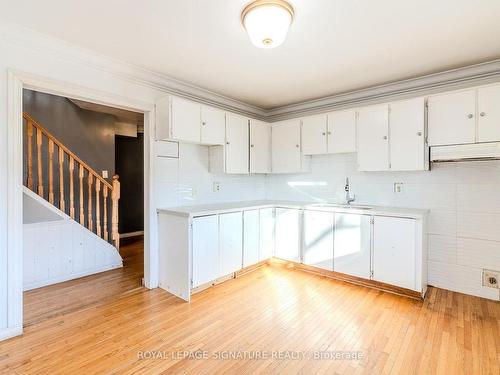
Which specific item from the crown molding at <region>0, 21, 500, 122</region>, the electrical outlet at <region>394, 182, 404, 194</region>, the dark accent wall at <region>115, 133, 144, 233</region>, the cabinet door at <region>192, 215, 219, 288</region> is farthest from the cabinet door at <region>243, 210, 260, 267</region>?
the dark accent wall at <region>115, 133, 144, 233</region>

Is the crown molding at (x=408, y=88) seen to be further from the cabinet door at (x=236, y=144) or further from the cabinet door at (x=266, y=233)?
the cabinet door at (x=266, y=233)

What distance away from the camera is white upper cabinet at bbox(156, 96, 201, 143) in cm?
290

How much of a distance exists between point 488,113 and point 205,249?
3.14 m

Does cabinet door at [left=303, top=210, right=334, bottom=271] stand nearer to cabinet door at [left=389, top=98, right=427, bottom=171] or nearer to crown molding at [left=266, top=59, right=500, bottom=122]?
cabinet door at [left=389, top=98, right=427, bottom=171]

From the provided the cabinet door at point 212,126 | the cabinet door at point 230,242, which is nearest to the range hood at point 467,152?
the cabinet door at point 230,242

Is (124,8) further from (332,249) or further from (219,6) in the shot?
(332,249)

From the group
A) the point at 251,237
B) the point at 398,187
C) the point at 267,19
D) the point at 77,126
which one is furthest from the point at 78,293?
the point at 398,187

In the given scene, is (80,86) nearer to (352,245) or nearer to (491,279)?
(352,245)

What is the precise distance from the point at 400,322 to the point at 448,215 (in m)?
1.42

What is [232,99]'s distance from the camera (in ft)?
12.9

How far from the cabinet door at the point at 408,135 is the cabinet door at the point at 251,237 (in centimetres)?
181

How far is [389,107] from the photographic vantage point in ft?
10.0

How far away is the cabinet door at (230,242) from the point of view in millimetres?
3127

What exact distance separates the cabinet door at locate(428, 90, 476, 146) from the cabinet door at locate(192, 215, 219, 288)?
2568 millimetres
